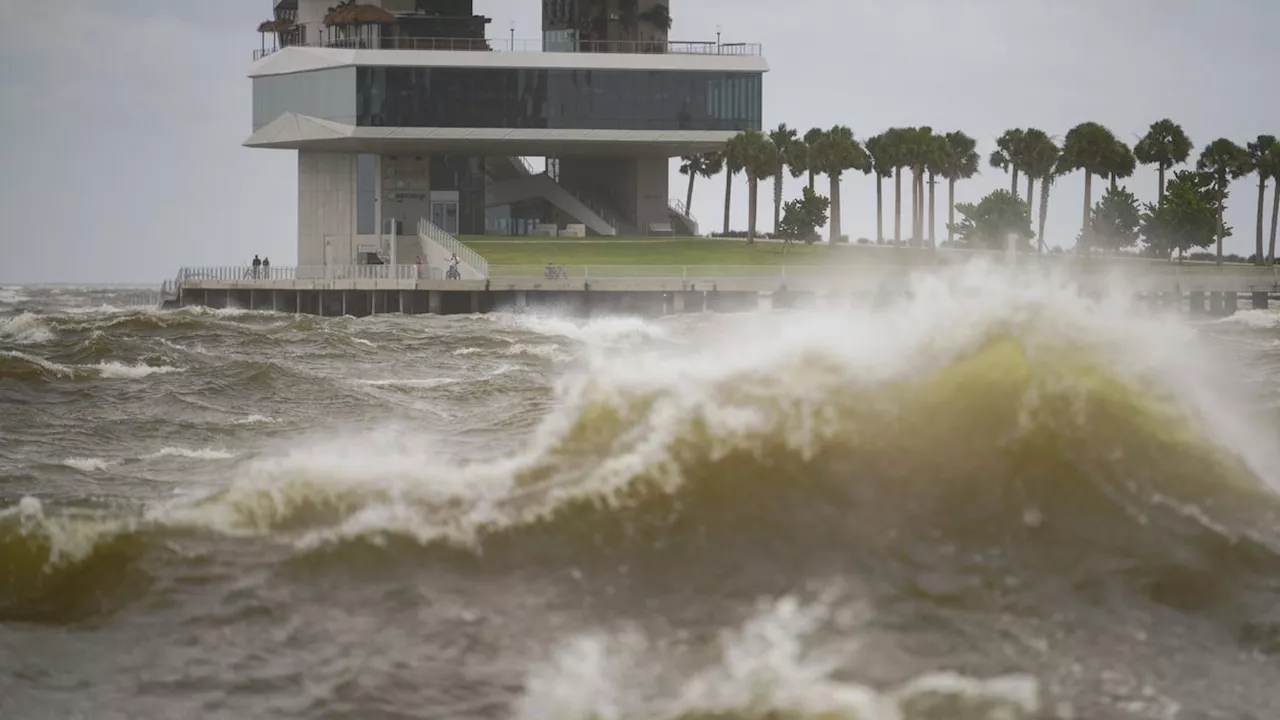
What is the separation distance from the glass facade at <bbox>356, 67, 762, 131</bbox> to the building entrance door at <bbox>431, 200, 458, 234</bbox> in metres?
6.24

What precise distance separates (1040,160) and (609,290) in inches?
1819

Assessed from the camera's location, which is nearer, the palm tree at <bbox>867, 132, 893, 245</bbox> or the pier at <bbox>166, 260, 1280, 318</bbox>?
the pier at <bbox>166, 260, 1280, 318</bbox>

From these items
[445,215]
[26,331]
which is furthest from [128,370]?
[445,215]

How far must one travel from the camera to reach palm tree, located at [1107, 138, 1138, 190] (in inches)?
4139

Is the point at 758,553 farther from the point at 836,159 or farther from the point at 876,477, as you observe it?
the point at 836,159

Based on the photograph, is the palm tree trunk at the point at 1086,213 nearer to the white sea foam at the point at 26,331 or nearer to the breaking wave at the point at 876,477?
the white sea foam at the point at 26,331

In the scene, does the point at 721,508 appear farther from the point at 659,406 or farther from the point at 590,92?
the point at 590,92

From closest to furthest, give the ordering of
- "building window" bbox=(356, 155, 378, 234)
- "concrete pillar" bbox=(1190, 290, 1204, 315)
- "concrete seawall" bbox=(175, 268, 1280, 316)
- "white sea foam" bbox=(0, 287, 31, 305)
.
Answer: "concrete seawall" bbox=(175, 268, 1280, 316), "concrete pillar" bbox=(1190, 290, 1204, 315), "building window" bbox=(356, 155, 378, 234), "white sea foam" bbox=(0, 287, 31, 305)

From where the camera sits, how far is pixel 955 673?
8156mm

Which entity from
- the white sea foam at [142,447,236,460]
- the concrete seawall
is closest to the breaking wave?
the white sea foam at [142,447,236,460]

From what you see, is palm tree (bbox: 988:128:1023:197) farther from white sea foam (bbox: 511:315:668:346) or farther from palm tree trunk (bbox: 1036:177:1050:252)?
white sea foam (bbox: 511:315:668:346)

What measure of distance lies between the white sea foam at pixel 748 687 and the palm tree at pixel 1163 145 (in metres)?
108

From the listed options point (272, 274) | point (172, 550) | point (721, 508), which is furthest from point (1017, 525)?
point (272, 274)

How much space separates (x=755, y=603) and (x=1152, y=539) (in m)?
2.33
